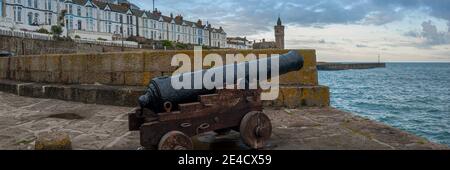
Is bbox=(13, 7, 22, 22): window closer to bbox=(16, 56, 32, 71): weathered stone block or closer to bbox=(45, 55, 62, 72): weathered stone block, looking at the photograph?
bbox=(16, 56, 32, 71): weathered stone block

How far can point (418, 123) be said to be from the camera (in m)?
18.4

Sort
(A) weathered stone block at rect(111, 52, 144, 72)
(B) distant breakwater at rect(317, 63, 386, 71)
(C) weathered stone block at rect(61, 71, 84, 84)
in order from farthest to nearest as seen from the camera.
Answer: (B) distant breakwater at rect(317, 63, 386, 71), (C) weathered stone block at rect(61, 71, 84, 84), (A) weathered stone block at rect(111, 52, 144, 72)

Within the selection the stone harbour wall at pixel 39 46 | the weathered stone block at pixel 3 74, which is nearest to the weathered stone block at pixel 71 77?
the weathered stone block at pixel 3 74

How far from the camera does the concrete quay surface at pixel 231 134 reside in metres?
3.92

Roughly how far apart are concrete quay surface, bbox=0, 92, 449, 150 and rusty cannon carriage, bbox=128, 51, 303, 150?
0.27 metres

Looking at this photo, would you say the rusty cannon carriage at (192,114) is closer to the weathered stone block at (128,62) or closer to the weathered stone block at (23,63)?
the weathered stone block at (128,62)

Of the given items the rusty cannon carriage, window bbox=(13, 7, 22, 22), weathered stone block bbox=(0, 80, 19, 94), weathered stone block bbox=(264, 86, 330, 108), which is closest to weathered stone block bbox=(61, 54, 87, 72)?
weathered stone block bbox=(0, 80, 19, 94)

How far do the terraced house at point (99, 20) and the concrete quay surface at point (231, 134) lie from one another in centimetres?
4163

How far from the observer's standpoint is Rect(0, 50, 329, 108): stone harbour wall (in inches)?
255

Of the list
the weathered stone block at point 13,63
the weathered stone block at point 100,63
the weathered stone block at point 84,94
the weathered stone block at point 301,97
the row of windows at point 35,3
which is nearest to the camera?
the weathered stone block at point 301,97

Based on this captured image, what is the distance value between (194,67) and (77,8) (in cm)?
6257
